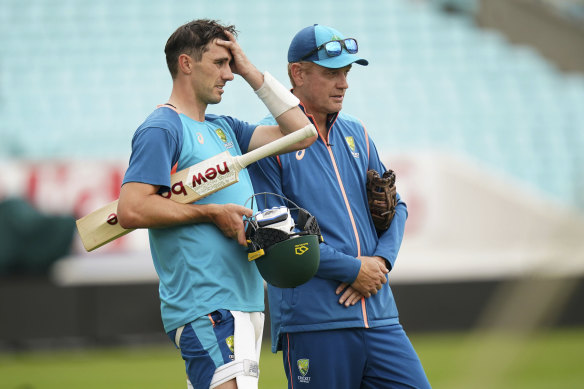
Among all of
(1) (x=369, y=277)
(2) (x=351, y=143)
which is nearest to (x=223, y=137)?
(2) (x=351, y=143)

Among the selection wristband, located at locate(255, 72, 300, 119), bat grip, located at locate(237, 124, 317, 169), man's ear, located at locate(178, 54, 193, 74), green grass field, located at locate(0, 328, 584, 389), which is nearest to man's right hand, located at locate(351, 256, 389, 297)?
bat grip, located at locate(237, 124, 317, 169)

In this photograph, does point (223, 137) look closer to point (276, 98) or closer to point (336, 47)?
point (276, 98)

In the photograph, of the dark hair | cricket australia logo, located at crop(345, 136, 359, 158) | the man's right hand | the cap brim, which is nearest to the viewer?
the dark hair

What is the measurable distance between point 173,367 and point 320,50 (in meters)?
6.80

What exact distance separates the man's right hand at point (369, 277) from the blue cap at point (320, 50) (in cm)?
92

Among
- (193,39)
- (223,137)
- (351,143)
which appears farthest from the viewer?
(351,143)

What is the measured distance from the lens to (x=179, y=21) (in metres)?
16.9

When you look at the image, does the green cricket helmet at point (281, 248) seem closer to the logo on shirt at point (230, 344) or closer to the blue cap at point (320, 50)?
the logo on shirt at point (230, 344)

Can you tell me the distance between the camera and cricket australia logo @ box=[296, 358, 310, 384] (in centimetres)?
384

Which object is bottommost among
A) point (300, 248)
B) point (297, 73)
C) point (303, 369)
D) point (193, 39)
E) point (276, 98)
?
point (303, 369)

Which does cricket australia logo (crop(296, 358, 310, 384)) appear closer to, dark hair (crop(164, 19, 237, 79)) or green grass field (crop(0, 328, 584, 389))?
dark hair (crop(164, 19, 237, 79))

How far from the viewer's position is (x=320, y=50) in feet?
13.4

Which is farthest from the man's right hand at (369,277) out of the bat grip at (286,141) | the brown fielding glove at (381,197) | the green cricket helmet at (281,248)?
the bat grip at (286,141)

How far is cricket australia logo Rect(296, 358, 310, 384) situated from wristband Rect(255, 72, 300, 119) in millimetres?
1094
